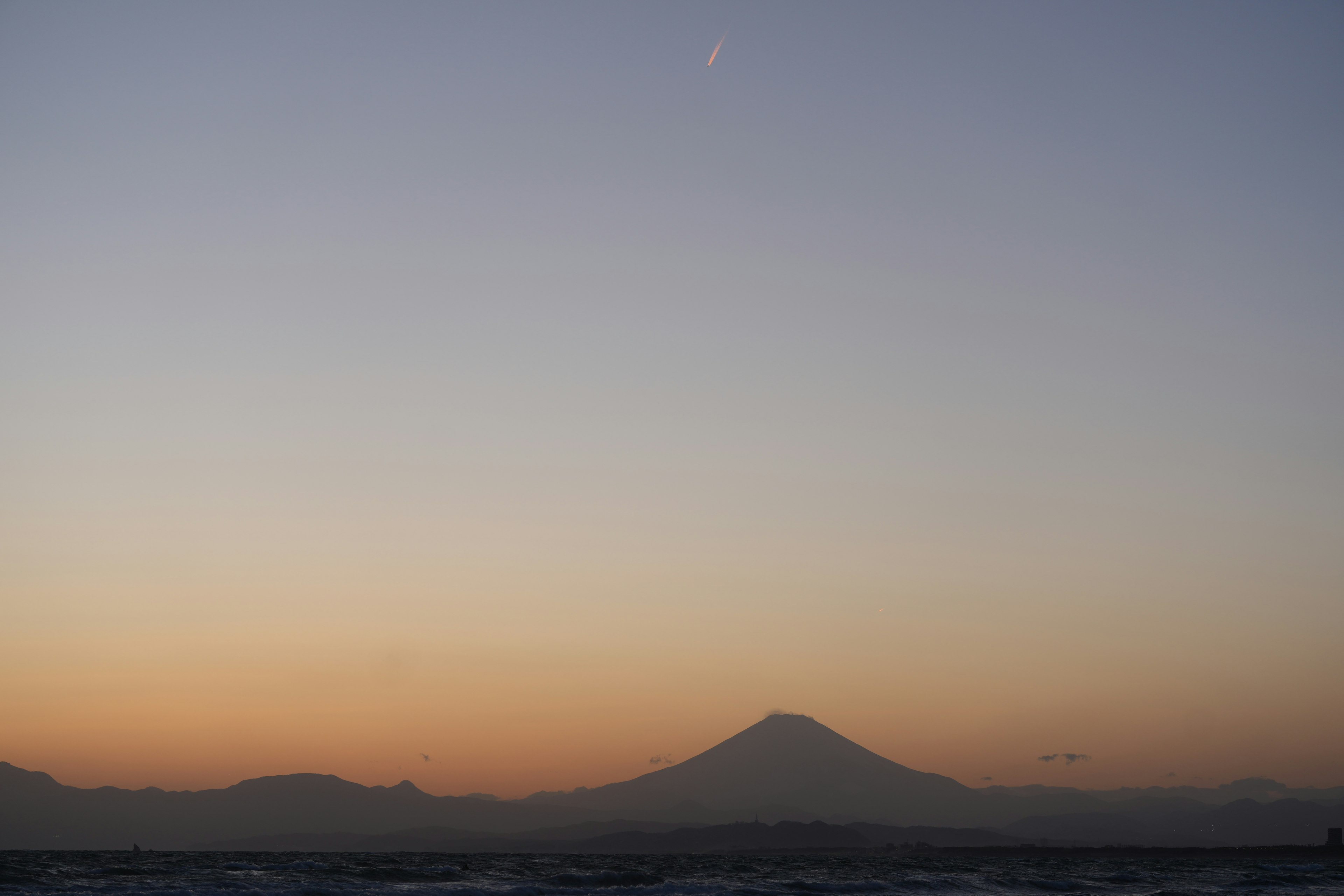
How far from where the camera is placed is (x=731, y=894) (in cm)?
5644

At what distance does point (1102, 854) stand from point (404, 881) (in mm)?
168635

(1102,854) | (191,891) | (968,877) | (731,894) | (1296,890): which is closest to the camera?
(191,891)

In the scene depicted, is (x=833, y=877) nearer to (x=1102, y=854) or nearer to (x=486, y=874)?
(x=486, y=874)

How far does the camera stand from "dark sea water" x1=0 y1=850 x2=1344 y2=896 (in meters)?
56.8

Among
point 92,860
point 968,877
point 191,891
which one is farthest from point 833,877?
point 92,860

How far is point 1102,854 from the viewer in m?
186

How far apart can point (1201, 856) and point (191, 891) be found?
17811 centimetres

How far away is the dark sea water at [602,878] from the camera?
5678cm

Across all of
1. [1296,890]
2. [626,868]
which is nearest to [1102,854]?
[626,868]

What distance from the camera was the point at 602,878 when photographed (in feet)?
234

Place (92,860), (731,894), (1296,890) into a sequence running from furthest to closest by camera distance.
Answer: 1. (92,860)
2. (1296,890)
3. (731,894)

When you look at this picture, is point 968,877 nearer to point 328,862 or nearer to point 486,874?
point 486,874

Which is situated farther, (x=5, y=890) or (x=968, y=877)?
(x=968, y=877)

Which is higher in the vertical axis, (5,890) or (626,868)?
(5,890)
